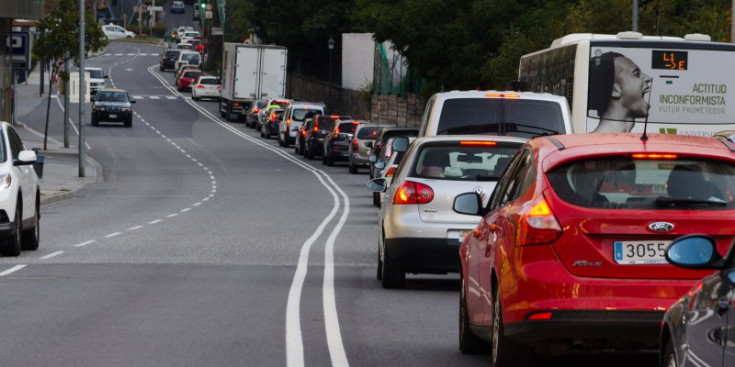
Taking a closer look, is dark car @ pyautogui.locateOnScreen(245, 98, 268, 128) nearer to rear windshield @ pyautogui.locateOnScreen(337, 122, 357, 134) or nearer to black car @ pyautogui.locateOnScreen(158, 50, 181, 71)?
rear windshield @ pyautogui.locateOnScreen(337, 122, 357, 134)

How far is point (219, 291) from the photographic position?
16312 mm

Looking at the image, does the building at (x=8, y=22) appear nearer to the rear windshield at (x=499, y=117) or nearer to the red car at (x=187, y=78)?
the rear windshield at (x=499, y=117)

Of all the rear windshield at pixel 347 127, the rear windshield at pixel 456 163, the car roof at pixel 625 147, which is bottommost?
the rear windshield at pixel 347 127

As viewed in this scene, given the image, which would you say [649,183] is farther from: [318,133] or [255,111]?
[255,111]

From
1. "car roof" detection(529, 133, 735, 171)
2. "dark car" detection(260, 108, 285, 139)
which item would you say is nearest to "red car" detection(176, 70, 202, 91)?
"dark car" detection(260, 108, 285, 139)

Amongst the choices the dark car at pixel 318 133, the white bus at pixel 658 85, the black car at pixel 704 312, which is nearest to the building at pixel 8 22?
the dark car at pixel 318 133

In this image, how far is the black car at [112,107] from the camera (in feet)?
257

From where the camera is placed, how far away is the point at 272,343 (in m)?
12.0

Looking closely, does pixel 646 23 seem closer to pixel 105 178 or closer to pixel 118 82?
pixel 105 178

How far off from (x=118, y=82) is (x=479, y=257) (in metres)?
109

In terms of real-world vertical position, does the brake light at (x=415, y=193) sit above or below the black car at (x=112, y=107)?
above

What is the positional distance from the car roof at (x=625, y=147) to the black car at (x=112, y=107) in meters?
69.3

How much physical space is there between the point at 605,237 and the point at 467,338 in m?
2.47

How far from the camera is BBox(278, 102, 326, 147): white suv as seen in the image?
223ft
